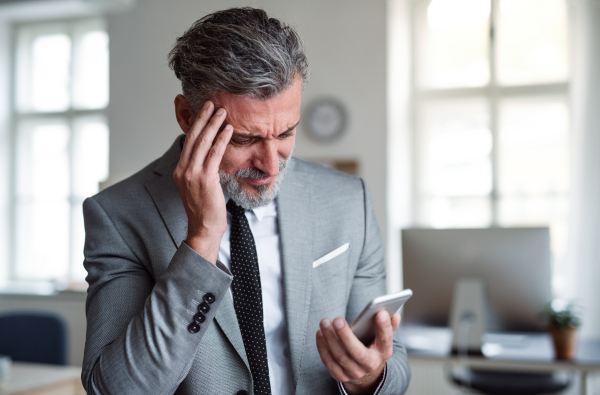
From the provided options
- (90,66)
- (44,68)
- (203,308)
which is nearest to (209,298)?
(203,308)

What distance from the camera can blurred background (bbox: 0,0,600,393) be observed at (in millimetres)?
4098

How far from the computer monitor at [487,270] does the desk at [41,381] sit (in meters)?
1.66

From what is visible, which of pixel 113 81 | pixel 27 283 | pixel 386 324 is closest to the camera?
pixel 386 324

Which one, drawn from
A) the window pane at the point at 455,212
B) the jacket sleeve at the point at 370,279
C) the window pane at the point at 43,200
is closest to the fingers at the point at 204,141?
the jacket sleeve at the point at 370,279

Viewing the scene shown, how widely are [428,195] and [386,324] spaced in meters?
3.67

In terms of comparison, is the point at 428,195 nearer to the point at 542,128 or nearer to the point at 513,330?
the point at 542,128

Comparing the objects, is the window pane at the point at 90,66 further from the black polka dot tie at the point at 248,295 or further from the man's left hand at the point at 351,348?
the man's left hand at the point at 351,348

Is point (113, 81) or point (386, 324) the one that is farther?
point (113, 81)

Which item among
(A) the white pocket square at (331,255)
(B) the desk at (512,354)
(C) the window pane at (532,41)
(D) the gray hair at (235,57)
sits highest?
(C) the window pane at (532,41)

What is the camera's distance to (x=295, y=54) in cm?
121

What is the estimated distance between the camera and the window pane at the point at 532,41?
→ 4.29 m

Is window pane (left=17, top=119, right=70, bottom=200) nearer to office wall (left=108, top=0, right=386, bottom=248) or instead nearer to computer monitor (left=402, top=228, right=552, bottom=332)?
office wall (left=108, top=0, right=386, bottom=248)

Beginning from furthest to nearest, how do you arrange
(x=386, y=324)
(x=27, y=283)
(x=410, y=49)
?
1. (x=27, y=283)
2. (x=410, y=49)
3. (x=386, y=324)

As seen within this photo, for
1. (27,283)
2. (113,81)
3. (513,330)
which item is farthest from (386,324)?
(27,283)
